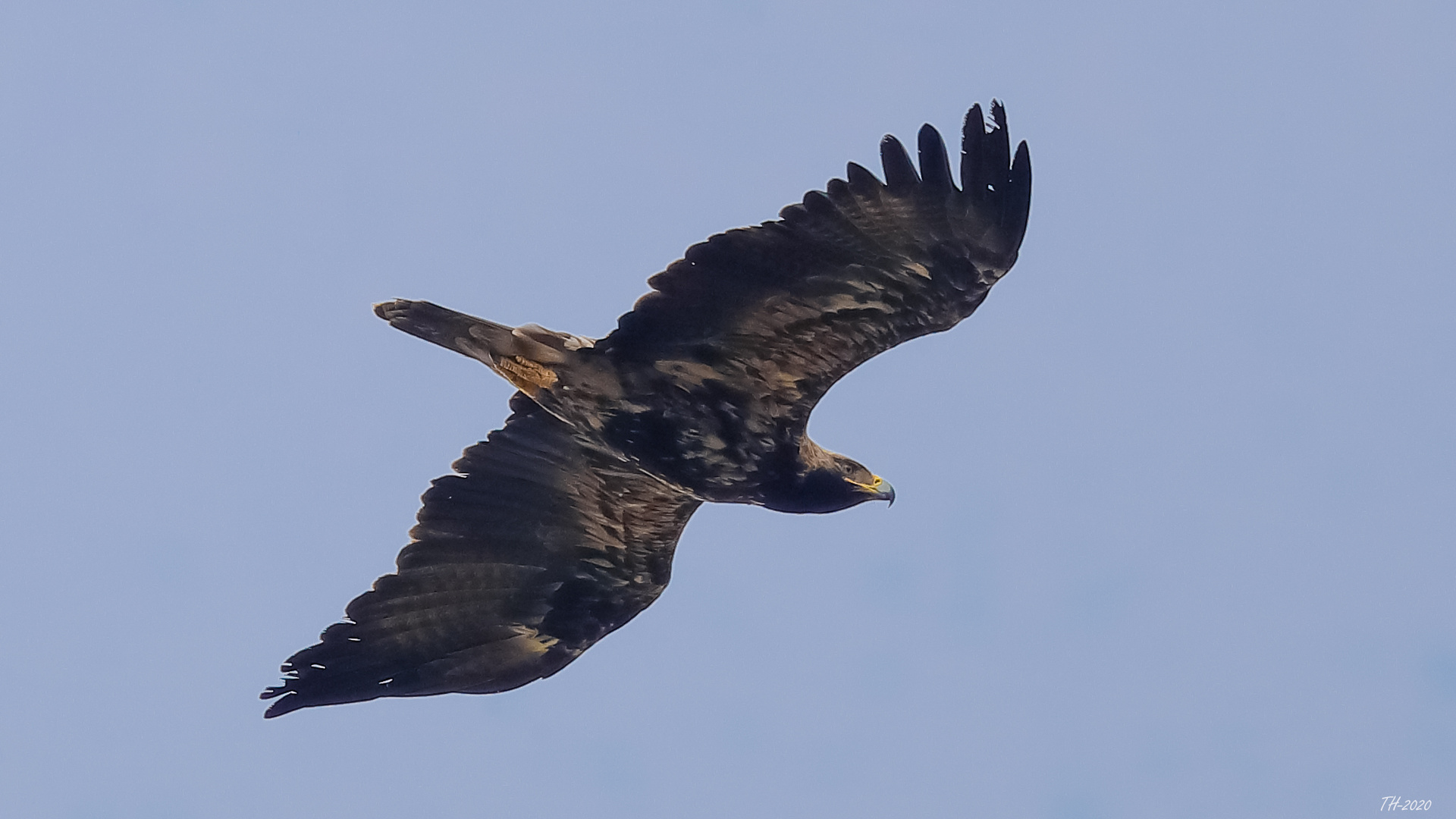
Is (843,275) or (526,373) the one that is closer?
(843,275)

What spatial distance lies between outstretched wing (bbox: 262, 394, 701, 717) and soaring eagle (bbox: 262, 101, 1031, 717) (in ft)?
0.04

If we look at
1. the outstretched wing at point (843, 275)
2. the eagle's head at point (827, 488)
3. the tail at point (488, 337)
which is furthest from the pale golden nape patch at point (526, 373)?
the eagle's head at point (827, 488)

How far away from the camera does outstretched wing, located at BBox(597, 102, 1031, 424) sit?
32.9 feet

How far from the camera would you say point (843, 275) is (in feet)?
34.1

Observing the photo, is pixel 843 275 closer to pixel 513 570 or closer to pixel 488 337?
pixel 488 337

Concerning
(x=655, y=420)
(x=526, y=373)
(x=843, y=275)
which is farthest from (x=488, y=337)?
(x=843, y=275)

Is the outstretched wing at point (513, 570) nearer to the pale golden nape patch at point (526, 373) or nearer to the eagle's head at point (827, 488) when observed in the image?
the pale golden nape patch at point (526, 373)

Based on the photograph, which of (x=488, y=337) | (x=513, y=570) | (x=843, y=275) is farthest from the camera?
(x=513, y=570)

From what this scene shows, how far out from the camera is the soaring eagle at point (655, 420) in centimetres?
1015

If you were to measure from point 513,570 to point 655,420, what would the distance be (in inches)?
74.4

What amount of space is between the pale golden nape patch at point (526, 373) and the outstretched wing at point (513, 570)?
0.59m

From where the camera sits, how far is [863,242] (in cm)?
1022

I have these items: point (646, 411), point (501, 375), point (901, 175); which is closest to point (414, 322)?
point (501, 375)

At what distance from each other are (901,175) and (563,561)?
4215mm
